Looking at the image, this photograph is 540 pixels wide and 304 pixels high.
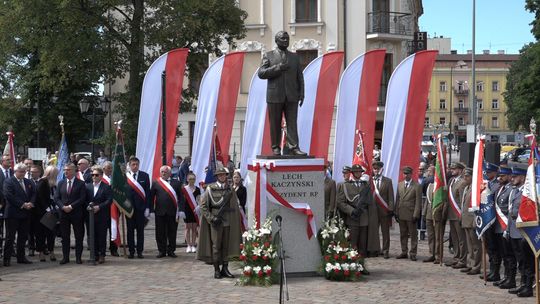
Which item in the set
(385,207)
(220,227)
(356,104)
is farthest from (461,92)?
(220,227)

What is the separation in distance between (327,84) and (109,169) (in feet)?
21.3

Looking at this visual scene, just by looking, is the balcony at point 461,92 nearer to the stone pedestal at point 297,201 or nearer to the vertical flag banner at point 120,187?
the vertical flag banner at point 120,187

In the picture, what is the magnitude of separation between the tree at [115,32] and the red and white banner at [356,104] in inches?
379

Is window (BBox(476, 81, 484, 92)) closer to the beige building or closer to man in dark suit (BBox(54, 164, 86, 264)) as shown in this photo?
the beige building

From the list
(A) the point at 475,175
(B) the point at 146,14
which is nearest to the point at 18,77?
(B) the point at 146,14

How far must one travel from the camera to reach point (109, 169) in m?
17.1

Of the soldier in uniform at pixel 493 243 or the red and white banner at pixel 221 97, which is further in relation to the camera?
the red and white banner at pixel 221 97

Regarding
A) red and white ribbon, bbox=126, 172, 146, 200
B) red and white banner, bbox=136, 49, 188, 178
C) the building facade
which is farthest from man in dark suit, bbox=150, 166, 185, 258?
the building facade

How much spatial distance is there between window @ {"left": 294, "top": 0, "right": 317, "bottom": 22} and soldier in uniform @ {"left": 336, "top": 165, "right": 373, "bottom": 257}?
28165mm

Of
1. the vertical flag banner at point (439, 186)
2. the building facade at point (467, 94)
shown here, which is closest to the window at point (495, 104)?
the building facade at point (467, 94)

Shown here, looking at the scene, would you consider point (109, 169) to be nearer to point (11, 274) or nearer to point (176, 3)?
point (11, 274)

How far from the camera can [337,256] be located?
1344 cm

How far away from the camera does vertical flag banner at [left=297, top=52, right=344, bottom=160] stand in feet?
67.2

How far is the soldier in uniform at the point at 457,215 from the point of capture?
49.3ft
